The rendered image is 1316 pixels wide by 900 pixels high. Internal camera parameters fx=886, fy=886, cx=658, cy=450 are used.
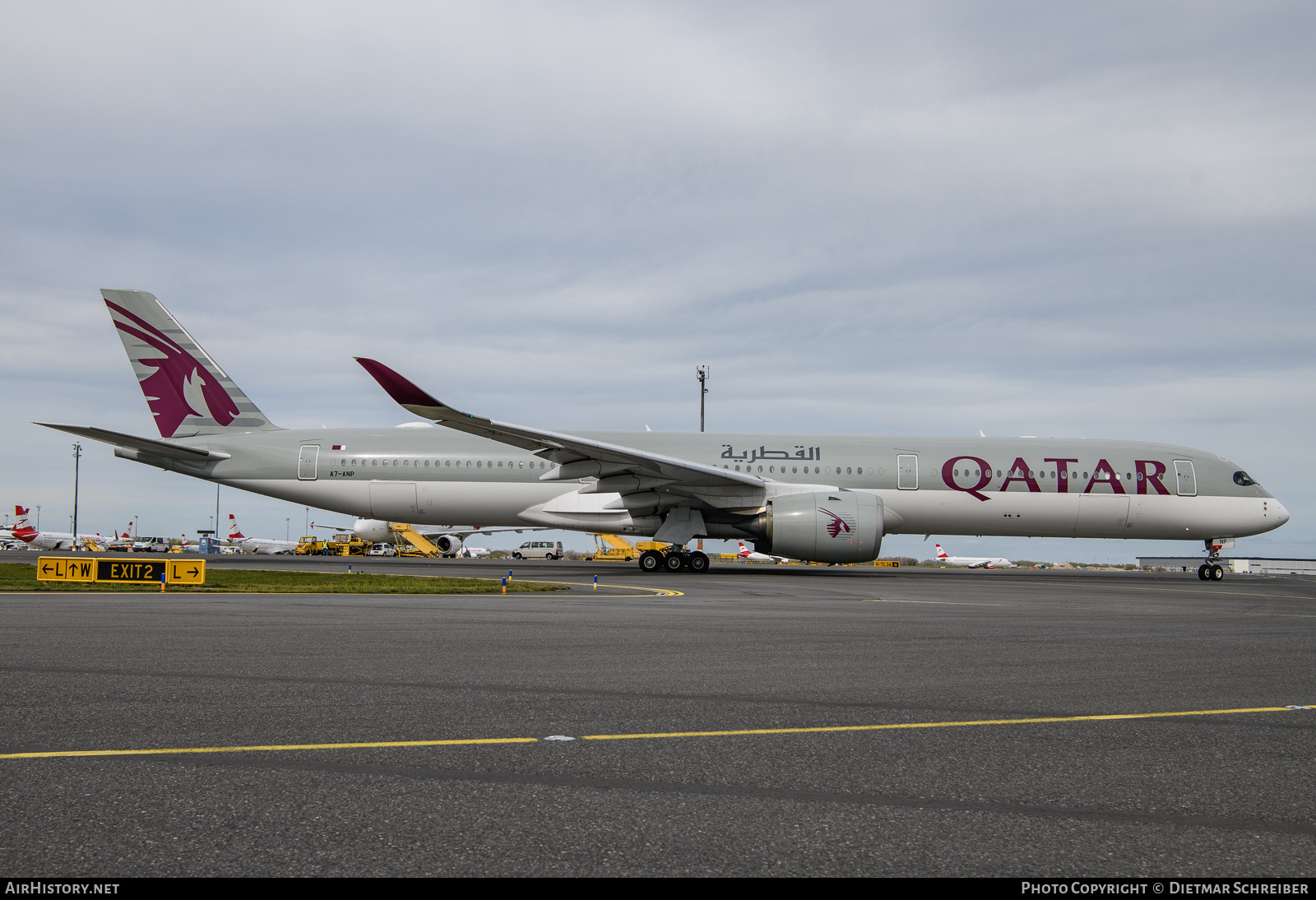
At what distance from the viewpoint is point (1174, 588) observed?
21.7 metres

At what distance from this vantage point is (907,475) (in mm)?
25812

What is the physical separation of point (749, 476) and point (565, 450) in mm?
5128

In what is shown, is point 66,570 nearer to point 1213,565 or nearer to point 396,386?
point 396,386

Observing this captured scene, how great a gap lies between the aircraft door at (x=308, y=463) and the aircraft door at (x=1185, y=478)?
25.8 meters

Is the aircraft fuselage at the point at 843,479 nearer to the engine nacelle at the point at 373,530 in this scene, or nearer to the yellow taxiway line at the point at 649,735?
the yellow taxiway line at the point at 649,735

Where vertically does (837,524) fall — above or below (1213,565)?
above

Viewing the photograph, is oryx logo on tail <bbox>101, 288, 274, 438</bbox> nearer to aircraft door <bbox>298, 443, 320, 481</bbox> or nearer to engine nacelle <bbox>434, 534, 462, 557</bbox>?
aircraft door <bbox>298, 443, 320, 481</bbox>

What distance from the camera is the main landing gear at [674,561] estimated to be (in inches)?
1017

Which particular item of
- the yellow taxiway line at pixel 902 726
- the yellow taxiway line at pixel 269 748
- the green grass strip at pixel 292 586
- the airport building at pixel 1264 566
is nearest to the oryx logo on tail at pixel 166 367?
Answer: the green grass strip at pixel 292 586

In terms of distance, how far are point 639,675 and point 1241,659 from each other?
5543 mm

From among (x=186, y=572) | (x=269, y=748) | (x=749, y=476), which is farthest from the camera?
(x=749, y=476)

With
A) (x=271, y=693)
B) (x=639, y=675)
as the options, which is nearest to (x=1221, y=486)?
(x=639, y=675)

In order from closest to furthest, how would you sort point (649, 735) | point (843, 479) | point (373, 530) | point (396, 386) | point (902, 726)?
point (649, 735) → point (902, 726) → point (396, 386) → point (843, 479) → point (373, 530)

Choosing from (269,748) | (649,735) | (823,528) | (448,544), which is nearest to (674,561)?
(823,528)
